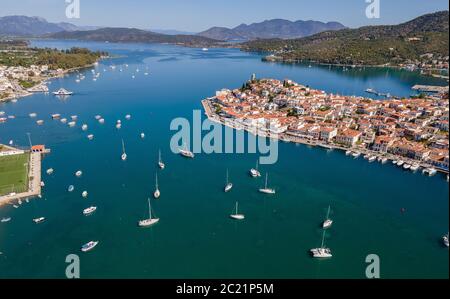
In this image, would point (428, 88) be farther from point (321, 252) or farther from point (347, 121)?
point (321, 252)

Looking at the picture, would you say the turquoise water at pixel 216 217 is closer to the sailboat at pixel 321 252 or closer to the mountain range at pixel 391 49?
the sailboat at pixel 321 252

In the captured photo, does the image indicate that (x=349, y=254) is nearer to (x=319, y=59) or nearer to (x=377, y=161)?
(x=377, y=161)

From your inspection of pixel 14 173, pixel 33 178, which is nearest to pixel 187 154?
pixel 33 178

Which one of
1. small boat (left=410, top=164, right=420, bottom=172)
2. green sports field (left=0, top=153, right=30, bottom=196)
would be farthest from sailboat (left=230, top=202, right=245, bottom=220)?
small boat (left=410, top=164, right=420, bottom=172)

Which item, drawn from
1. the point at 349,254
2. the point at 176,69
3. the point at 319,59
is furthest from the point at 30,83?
the point at 319,59

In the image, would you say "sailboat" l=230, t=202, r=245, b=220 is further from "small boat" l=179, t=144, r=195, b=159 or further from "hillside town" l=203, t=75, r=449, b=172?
"hillside town" l=203, t=75, r=449, b=172

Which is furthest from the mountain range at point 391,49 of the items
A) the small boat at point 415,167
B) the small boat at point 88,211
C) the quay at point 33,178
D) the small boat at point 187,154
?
the small boat at point 88,211

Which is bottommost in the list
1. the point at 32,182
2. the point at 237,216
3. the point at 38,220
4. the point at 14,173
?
the point at 38,220
